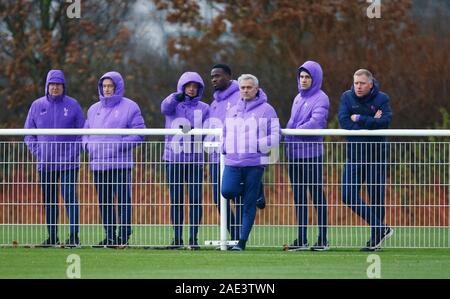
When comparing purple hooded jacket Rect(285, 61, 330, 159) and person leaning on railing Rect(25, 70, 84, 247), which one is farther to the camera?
person leaning on railing Rect(25, 70, 84, 247)

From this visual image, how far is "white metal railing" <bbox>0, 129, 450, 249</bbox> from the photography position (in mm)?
16906

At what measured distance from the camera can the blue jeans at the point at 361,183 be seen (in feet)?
55.2

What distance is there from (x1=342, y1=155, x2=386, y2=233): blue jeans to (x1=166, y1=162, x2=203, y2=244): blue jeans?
61.8 inches

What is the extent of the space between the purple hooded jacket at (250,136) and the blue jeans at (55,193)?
5.74 ft

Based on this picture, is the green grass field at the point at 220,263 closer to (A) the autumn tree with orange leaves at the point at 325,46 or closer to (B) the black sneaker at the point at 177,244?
(B) the black sneaker at the point at 177,244

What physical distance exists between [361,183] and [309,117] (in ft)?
3.09

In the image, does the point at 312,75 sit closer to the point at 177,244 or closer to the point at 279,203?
the point at 279,203

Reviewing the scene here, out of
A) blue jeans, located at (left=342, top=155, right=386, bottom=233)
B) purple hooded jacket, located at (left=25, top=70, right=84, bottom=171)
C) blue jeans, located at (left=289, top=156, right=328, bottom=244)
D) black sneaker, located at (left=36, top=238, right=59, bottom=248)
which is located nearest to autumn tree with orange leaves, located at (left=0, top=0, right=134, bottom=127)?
purple hooded jacket, located at (left=25, top=70, right=84, bottom=171)

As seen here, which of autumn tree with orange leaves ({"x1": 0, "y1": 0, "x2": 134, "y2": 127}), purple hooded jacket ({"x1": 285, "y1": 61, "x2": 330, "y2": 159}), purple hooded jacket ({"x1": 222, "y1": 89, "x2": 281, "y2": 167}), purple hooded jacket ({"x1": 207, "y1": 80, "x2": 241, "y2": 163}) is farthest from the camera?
autumn tree with orange leaves ({"x1": 0, "y1": 0, "x2": 134, "y2": 127})

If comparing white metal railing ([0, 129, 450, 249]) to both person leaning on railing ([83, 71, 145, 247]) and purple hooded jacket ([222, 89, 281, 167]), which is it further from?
purple hooded jacket ([222, 89, 281, 167])

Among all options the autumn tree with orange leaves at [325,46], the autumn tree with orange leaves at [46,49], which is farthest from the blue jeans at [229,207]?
the autumn tree with orange leaves at [46,49]

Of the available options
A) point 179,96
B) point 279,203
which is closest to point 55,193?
point 179,96

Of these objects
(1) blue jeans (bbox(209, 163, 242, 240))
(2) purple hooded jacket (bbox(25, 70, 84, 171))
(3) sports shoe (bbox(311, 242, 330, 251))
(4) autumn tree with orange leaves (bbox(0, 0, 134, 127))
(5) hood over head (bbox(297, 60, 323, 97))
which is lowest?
(3) sports shoe (bbox(311, 242, 330, 251))

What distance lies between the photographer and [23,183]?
1711cm
